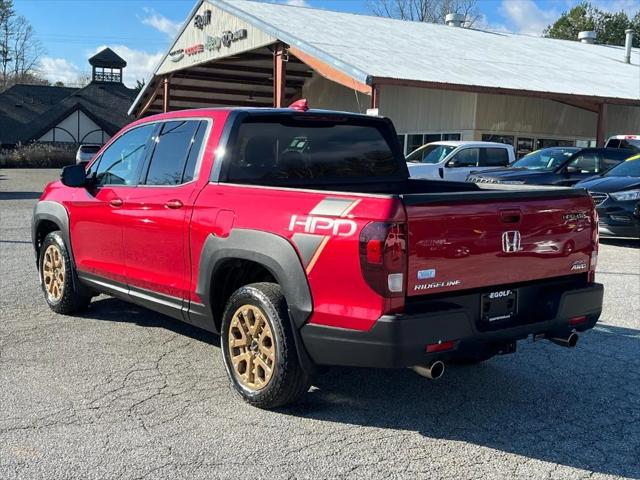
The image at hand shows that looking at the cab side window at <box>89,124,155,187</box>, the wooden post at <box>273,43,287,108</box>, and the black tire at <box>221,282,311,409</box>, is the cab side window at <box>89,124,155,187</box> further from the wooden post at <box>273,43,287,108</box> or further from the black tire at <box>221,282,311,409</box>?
the wooden post at <box>273,43,287,108</box>

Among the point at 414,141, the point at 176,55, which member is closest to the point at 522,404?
the point at 414,141

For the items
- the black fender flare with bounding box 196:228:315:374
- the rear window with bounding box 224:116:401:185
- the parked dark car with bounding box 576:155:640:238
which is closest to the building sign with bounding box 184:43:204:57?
the parked dark car with bounding box 576:155:640:238

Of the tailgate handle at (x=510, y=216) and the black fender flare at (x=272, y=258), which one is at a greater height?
the tailgate handle at (x=510, y=216)

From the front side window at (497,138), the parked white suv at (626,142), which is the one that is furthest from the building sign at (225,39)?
the parked white suv at (626,142)

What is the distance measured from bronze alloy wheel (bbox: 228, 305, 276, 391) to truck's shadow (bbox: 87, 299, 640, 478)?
29 centimetres

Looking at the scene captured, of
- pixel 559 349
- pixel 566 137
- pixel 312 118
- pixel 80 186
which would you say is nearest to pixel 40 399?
pixel 80 186

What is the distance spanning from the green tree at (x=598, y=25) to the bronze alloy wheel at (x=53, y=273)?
58.7 metres

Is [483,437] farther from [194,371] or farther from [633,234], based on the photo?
[633,234]

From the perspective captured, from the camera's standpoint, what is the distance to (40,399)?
4484 millimetres

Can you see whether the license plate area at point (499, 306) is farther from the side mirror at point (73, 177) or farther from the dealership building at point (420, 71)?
the dealership building at point (420, 71)

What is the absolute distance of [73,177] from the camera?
606 cm

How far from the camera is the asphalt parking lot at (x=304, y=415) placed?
365 cm

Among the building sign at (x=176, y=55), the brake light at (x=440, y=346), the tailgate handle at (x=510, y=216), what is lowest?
the brake light at (x=440, y=346)

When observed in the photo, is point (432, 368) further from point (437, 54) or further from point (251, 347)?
point (437, 54)
